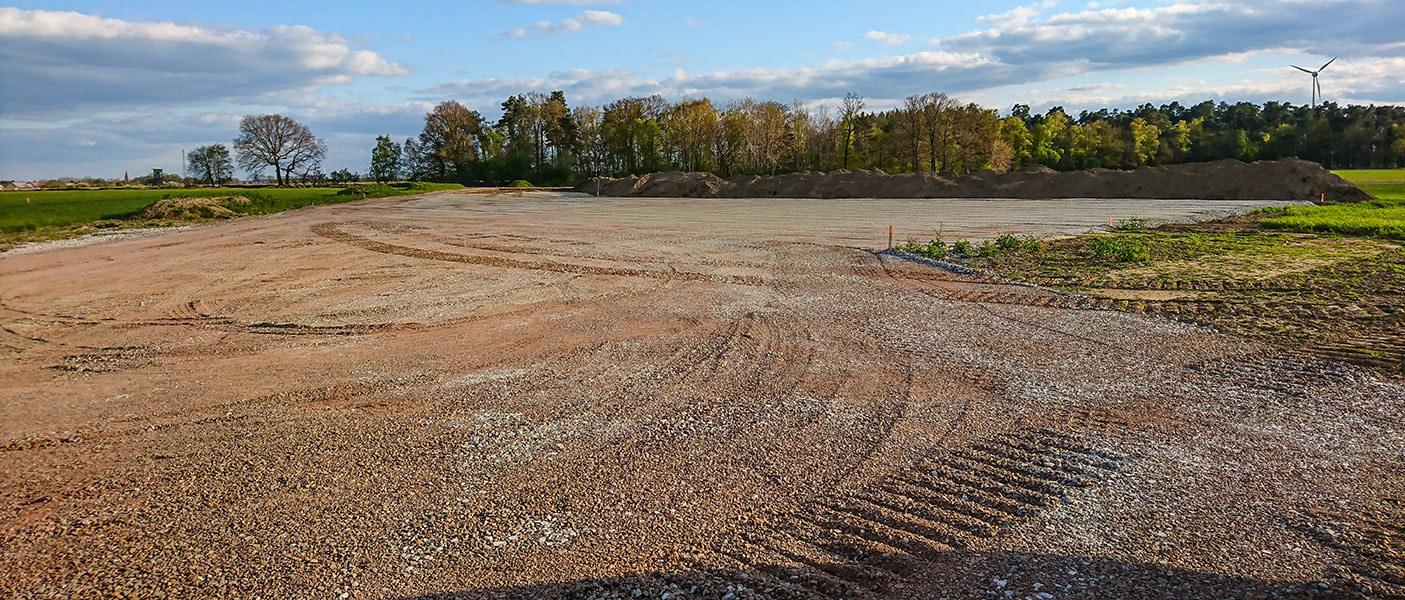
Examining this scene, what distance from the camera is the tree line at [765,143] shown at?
7094 cm

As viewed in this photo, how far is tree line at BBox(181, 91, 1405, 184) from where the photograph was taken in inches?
2793

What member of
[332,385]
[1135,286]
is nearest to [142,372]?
[332,385]

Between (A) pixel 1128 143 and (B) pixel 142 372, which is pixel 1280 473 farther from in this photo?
(A) pixel 1128 143

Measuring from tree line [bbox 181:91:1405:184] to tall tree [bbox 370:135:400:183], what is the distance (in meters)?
0.13

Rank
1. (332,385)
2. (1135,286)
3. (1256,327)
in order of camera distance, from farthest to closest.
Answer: (1135,286), (1256,327), (332,385)

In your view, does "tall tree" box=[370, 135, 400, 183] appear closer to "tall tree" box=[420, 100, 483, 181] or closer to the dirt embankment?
"tall tree" box=[420, 100, 483, 181]

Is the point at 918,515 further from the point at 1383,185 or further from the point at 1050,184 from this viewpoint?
the point at 1383,185

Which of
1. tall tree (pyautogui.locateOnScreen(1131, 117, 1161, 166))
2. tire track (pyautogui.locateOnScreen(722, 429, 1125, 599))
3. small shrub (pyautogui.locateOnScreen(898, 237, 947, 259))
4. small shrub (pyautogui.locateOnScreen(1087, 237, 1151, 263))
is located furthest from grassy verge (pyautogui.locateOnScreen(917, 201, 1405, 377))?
tall tree (pyautogui.locateOnScreen(1131, 117, 1161, 166))

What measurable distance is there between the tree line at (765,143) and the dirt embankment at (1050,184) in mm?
14943

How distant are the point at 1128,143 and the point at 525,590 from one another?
11081 centimetres

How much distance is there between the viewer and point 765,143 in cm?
7575

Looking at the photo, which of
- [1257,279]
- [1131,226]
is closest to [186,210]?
[1131,226]

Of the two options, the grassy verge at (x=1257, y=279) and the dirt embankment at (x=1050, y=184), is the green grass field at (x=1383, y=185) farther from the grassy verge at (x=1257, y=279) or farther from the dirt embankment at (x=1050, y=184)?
the grassy verge at (x=1257, y=279)

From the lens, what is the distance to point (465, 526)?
5203 millimetres
